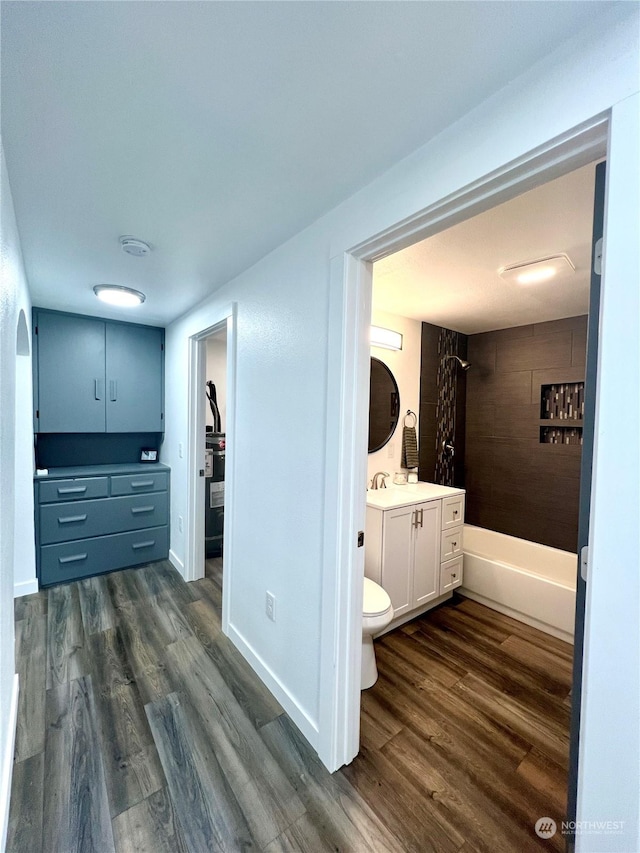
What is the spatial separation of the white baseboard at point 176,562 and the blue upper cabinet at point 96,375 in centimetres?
120

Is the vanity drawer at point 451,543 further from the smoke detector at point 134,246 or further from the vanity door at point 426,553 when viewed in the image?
the smoke detector at point 134,246

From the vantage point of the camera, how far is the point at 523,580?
96.3 inches

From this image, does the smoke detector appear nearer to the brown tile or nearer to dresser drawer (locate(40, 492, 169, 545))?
dresser drawer (locate(40, 492, 169, 545))

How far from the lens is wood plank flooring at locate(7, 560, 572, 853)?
1.15 meters

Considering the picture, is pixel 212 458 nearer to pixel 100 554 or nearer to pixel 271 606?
pixel 100 554

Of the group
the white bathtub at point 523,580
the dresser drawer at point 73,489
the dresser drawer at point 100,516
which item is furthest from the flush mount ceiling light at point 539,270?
the dresser drawer at point 73,489

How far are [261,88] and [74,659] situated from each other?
107 inches

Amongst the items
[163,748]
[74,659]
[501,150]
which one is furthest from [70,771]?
[501,150]

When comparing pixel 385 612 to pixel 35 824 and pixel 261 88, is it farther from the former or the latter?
pixel 261 88

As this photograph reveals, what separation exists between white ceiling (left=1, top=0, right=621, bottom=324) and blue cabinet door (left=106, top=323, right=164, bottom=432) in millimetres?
1801

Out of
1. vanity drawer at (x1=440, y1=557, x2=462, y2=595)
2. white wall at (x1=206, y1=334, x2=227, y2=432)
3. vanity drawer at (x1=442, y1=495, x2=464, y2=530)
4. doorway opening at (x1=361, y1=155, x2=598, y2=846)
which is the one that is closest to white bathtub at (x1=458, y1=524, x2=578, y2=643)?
doorway opening at (x1=361, y1=155, x2=598, y2=846)

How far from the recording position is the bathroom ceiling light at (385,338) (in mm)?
2648

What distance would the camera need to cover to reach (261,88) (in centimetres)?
87

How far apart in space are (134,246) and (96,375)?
72.0 inches
